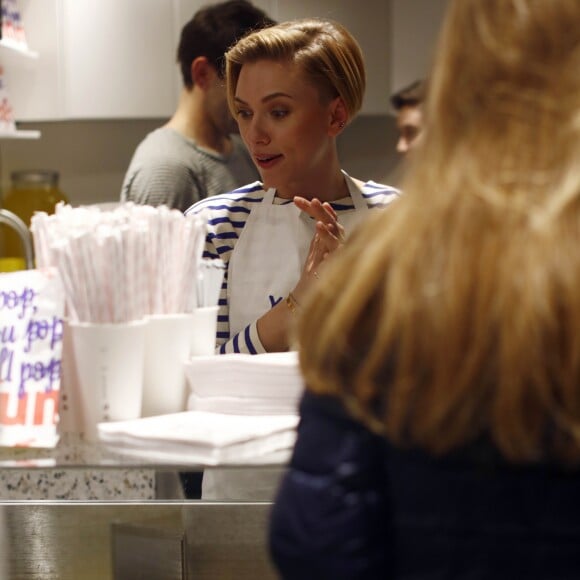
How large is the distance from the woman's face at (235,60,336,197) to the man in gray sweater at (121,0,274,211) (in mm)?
819

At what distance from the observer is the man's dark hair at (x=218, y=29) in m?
2.50

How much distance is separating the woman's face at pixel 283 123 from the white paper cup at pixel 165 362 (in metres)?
0.71

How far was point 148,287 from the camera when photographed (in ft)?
3.40

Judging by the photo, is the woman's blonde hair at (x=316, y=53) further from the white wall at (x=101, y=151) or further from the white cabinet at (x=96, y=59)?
the white wall at (x=101, y=151)

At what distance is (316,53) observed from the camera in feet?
5.56

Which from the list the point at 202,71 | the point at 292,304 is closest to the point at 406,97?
the point at 202,71

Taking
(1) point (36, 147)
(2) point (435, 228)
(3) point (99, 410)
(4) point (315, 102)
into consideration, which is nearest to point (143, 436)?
(3) point (99, 410)

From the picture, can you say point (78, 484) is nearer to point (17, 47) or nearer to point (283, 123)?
point (283, 123)

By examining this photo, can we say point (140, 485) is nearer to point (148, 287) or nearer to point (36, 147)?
point (148, 287)

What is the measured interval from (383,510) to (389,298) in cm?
16

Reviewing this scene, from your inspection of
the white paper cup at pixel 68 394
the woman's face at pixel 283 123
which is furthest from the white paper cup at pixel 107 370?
the woman's face at pixel 283 123

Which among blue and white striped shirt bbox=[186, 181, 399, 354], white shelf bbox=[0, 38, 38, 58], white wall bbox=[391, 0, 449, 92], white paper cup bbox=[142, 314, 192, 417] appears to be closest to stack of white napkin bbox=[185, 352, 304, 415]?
white paper cup bbox=[142, 314, 192, 417]

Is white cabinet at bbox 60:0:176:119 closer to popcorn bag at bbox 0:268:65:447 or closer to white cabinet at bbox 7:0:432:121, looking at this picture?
white cabinet at bbox 7:0:432:121

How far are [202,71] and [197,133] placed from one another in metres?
0.18
